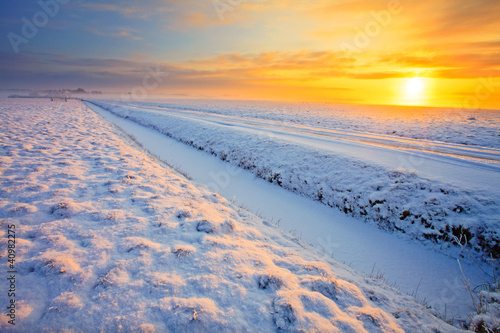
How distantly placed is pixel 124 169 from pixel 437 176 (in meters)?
10.6

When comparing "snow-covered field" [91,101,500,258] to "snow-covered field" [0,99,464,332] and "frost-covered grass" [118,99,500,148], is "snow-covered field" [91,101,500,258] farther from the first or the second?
"frost-covered grass" [118,99,500,148]

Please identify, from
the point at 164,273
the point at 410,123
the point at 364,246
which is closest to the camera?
the point at 164,273

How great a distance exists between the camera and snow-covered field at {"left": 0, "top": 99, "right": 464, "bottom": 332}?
100.0 inches

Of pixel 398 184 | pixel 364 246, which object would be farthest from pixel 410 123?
pixel 364 246

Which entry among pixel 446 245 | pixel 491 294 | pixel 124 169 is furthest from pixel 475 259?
pixel 124 169

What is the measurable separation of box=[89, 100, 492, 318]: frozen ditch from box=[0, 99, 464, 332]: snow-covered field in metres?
0.93

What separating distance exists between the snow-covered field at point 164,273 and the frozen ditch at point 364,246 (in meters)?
0.93

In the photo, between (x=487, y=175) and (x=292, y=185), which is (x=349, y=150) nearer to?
(x=292, y=185)

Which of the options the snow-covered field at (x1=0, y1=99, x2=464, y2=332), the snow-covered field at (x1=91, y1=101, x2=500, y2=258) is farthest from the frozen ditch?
the snow-covered field at (x1=0, y1=99, x2=464, y2=332)

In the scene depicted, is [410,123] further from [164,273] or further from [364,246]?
A: [164,273]

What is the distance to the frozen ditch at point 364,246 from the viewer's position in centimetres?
445

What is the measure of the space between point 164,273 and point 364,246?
198 inches

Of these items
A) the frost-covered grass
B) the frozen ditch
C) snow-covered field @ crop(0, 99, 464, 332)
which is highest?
the frost-covered grass

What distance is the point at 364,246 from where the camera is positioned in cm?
573
